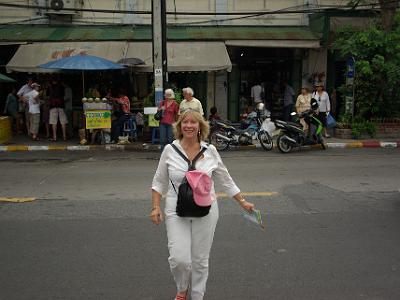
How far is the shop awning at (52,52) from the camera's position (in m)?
15.9

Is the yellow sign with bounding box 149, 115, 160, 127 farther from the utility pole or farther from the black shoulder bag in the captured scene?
the black shoulder bag

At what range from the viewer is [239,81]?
1930cm

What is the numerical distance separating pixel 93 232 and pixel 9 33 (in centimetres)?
1316

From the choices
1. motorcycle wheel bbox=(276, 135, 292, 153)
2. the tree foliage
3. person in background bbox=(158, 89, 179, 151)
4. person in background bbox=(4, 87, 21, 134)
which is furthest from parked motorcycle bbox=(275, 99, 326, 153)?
person in background bbox=(4, 87, 21, 134)

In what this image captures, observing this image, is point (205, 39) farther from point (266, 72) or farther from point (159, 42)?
point (266, 72)

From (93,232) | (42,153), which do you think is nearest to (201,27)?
(42,153)

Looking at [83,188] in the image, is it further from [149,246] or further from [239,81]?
[239,81]

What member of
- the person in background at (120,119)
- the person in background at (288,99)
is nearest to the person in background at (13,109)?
the person in background at (120,119)

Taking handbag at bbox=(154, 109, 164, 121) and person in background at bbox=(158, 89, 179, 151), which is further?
handbag at bbox=(154, 109, 164, 121)

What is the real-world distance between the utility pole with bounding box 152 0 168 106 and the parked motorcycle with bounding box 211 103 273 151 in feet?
6.83

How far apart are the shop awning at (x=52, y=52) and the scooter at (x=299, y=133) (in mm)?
6058

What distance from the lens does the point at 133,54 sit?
16.3m

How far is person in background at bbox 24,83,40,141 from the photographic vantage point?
51.4ft

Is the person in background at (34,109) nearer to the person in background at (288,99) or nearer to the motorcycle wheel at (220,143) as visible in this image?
the motorcycle wheel at (220,143)
